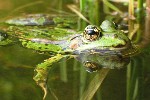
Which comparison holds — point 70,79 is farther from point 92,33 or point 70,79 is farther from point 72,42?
point 72,42

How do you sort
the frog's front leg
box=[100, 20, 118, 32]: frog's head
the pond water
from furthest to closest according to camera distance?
box=[100, 20, 118, 32]: frog's head, the frog's front leg, the pond water

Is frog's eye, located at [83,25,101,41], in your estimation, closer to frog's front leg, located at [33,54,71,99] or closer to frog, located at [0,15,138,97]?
frog, located at [0,15,138,97]


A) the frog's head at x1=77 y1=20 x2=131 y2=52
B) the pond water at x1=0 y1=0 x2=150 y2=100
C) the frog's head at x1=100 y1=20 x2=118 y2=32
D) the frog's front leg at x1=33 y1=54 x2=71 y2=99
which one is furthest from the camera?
the frog's head at x1=100 y1=20 x2=118 y2=32

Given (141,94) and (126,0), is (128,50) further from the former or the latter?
(126,0)

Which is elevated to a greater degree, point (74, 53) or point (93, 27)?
point (93, 27)

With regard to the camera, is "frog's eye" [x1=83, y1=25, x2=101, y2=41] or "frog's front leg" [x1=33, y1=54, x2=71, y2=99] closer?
"frog's front leg" [x1=33, y1=54, x2=71, y2=99]

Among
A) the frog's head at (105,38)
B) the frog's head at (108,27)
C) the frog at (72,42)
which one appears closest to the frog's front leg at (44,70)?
the frog at (72,42)

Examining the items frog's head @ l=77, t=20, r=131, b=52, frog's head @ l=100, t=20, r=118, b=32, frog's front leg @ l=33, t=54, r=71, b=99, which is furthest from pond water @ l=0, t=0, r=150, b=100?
frog's head @ l=100, t=20, r=118, b=32

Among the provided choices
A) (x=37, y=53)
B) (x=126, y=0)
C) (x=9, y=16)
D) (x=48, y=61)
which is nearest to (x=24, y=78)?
(x=48, y=61)
